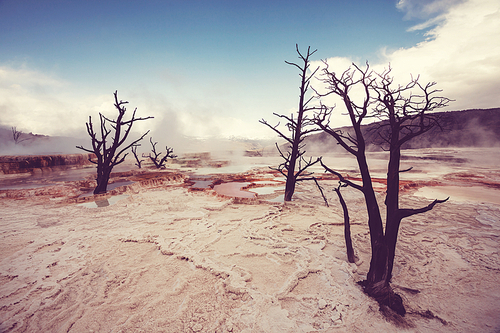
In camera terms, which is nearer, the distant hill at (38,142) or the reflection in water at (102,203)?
the reflection in water at (102,203)

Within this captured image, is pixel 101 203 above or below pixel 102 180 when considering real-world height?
below

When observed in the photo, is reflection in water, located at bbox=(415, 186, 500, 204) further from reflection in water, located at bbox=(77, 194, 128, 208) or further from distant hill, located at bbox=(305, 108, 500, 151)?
distant hill, located at bbox=(305, 108, 500, 151)

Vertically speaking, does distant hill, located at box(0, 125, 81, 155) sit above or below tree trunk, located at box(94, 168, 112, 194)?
above

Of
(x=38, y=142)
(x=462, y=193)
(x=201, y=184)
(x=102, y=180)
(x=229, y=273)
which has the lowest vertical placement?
(x=462, y=193)

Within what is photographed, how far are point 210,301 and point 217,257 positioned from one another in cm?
128

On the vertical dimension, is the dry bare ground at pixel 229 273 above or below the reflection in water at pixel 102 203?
below

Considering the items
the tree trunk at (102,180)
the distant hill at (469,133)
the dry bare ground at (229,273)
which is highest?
the distant hill at (469,133)

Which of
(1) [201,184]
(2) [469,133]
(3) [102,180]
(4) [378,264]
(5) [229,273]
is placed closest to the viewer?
(4) [378,264]

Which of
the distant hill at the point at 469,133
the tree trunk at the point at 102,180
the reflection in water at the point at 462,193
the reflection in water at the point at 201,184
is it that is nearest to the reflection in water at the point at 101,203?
the tree trunk at the point at 102,180

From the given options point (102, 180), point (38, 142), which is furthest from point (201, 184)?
point (38, 142)

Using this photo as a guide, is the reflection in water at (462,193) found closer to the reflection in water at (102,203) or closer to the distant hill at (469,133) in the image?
the reflection in water at (102,203)

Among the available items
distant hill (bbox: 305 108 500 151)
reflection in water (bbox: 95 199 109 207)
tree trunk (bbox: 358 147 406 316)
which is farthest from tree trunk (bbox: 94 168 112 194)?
distant hill (bbox: 305 108 500 151)

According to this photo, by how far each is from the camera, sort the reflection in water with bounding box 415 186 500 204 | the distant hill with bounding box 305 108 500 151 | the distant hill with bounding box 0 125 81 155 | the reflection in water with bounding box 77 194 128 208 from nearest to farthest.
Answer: the reflection in water with bounding box 77 194 128 208 → the reflection in water with bounding box 415 186 500 204 → the distant hill with bounding box 305 108 500 151 → the distant hill with bounding box 0 125 81 155

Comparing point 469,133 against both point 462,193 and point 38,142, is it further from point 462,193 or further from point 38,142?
point 38,142
